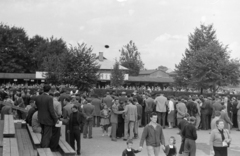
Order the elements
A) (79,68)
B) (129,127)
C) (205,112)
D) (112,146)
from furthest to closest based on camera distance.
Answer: (79,68) → (205,112) → (129,127) → (112,146)

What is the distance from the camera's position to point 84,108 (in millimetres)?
14383

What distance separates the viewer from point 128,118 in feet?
46.6

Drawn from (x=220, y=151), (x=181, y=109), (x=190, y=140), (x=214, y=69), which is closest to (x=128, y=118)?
(x=181, y=109)

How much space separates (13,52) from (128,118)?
5323 cm

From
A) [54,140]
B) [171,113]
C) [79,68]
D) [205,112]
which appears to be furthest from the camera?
[79,68]

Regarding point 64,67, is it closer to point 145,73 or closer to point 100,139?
point 100,139

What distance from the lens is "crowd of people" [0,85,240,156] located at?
860 centimetres

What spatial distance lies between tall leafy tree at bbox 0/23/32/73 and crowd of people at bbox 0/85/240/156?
128 feet

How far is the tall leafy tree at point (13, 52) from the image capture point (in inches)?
2411

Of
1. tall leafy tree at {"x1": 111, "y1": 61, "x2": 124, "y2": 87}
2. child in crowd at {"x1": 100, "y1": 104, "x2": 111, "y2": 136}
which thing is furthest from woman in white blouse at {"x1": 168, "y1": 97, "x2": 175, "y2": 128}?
tall leafy tree at {"x1": 111, "y1": 61, "x2": 124, "y2": 87}

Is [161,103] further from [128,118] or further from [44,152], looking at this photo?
[44,152]

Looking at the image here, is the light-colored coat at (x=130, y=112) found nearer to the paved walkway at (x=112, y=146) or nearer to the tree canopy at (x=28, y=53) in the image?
the paved walkway at (x=112, y=146)

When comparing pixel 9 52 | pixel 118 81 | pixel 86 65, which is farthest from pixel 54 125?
pixel 9 52

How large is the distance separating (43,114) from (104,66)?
6042 cm
